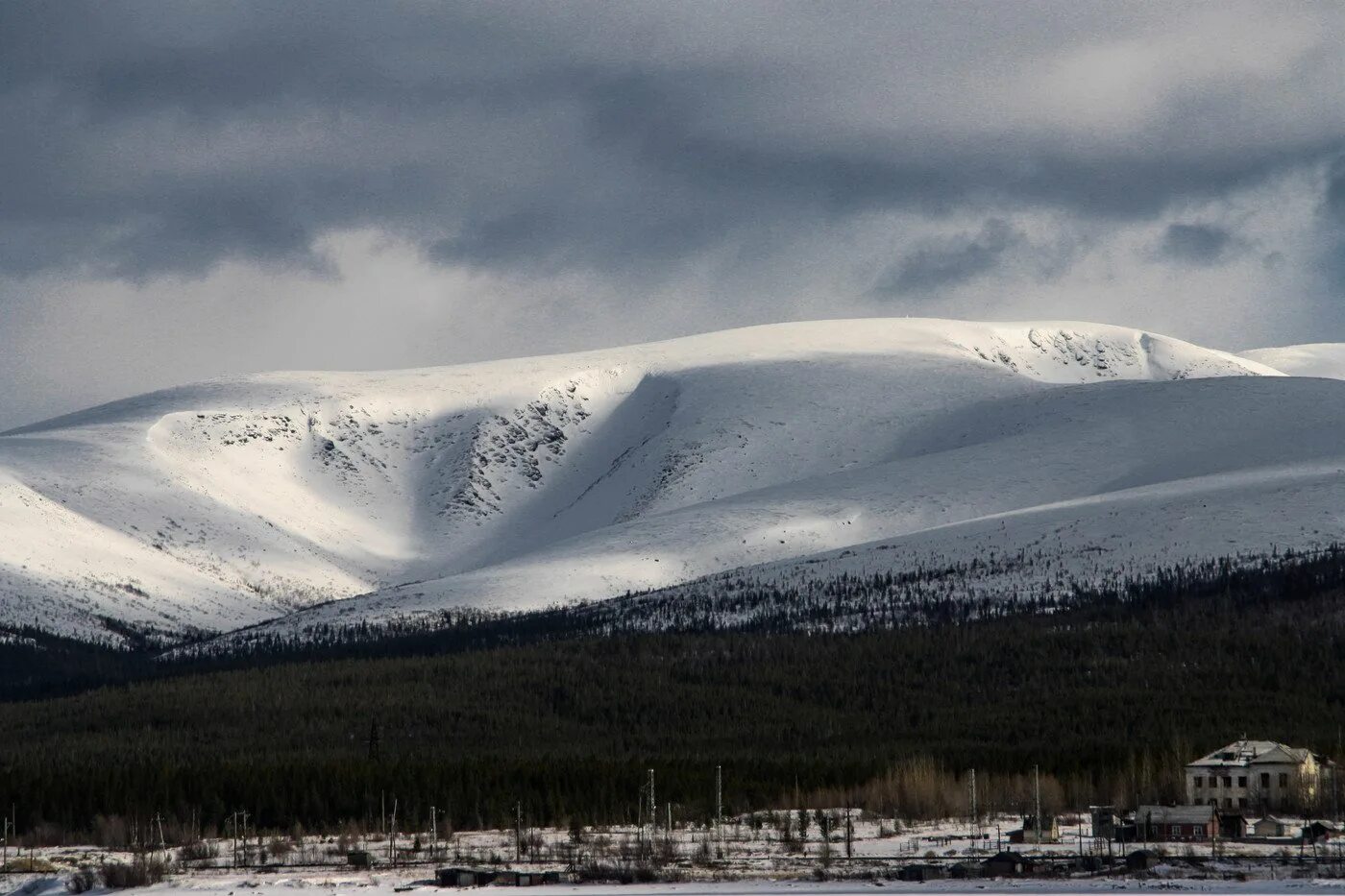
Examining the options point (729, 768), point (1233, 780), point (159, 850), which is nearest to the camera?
point (159, 850)

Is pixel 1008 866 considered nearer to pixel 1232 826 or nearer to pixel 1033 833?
pixel 1033 833

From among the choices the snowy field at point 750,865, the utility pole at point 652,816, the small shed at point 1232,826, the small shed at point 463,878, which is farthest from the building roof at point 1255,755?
the small shed at point 463,878

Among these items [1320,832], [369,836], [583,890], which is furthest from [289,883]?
[1320,832]

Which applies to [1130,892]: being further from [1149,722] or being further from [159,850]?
[1149,722]

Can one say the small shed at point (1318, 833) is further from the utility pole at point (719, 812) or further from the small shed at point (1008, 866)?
the utility pole at point (719, 812)

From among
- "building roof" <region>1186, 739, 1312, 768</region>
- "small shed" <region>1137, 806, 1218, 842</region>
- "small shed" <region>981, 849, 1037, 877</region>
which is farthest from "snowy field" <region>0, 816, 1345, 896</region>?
"building roof" <region>1186, 739, 1312, 768</region>

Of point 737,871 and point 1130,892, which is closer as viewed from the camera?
point 1130,892
